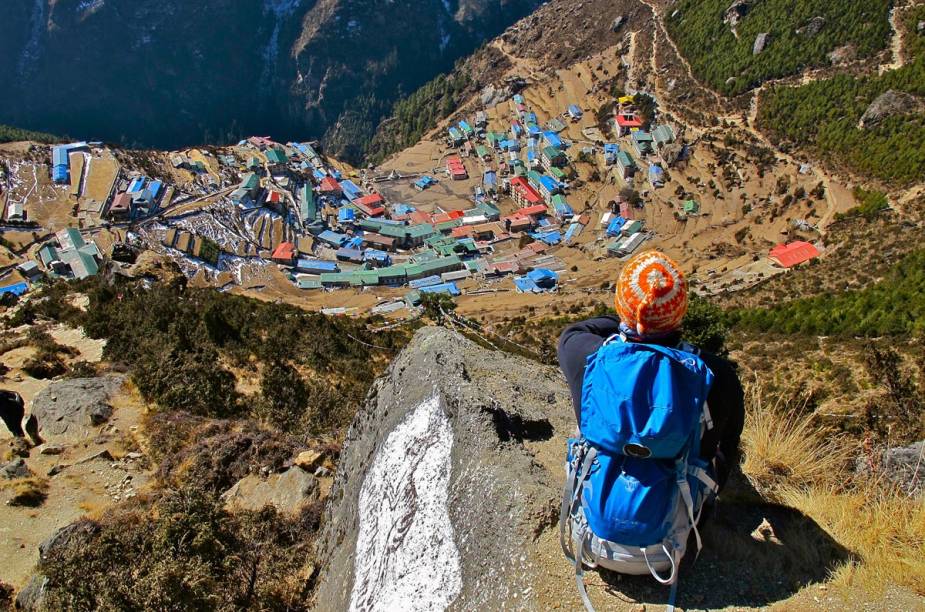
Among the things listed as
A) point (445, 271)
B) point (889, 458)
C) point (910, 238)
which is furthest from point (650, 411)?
point (445, 271)

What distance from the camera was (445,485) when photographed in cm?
398

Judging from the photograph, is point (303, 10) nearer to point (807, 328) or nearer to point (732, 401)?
point (807, 328)

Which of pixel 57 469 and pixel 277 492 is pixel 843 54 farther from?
pixel 57 469

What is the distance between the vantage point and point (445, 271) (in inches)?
1626

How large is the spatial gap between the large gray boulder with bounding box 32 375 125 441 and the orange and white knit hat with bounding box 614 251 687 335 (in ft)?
27.7

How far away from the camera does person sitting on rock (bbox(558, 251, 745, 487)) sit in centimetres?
252

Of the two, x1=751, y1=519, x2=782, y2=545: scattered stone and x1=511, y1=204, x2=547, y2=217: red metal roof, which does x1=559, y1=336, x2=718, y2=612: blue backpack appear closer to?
x1=751, y1=519, x2=782, y2=545: scattered stone

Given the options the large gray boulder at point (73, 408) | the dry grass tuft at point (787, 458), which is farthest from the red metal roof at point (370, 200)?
the dry grass tuft at point (787, 458)

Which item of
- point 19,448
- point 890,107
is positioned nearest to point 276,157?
point 890,107

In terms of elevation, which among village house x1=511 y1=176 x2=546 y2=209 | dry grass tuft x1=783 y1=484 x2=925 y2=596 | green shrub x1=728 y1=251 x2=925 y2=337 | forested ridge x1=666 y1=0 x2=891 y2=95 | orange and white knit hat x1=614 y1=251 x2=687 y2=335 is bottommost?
green shrub x1=728 y1=251 x2=925 y2=337

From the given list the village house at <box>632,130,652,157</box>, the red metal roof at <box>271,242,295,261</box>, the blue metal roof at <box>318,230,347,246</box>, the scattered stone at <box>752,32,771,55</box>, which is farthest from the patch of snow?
the scattered stone at <box>752,32,771,55</box>

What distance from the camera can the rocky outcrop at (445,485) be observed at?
3.42 meters

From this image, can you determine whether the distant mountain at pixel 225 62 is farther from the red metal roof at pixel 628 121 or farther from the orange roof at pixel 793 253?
the orange roof at pixel 793 253

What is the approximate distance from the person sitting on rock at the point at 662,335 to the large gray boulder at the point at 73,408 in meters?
8.07
